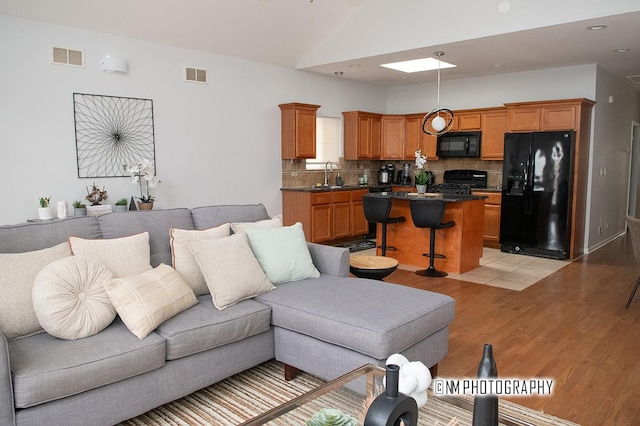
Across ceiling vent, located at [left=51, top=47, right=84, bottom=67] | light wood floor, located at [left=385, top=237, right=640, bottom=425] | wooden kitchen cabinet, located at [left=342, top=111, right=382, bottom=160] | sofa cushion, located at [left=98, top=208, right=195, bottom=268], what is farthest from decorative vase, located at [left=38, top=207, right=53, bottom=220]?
wooden kitchen cabinet, located at [left=342, top=111, right=382, bottom=160]

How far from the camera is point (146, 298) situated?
97.7 inches

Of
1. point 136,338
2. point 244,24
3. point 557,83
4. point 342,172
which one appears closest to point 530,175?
point 557,83

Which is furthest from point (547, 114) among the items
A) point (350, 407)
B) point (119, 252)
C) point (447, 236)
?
point (350, 407)

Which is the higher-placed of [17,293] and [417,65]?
[417,65]

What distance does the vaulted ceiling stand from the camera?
4742mm

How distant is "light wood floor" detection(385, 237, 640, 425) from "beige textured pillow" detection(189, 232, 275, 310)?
131 cm

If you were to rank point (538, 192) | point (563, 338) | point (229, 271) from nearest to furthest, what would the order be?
point (229, 271) → point (563, 338) → point (538, 192)

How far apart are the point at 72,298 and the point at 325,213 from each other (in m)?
5.08

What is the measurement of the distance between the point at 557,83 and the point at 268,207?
178 inches

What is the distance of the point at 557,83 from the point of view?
7.04 metres

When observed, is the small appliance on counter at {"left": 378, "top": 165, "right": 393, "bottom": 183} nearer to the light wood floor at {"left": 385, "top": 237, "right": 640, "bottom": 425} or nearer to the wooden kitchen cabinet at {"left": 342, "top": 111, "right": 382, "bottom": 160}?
the wooden kitchen cabinet at {"left": 342, "top": 111, "right": 382, "bottom": 160}

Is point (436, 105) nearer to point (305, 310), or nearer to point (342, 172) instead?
point (342, 172)

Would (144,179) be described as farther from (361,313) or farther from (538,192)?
(538,192)

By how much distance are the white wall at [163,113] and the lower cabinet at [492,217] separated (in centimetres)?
276
